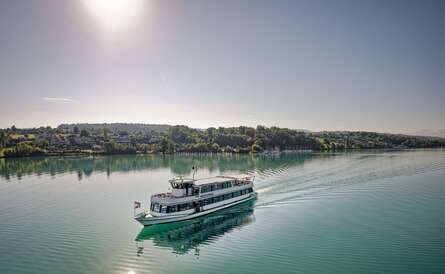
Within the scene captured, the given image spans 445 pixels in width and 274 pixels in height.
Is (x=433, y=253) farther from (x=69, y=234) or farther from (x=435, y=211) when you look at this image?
(x=69, y=234)

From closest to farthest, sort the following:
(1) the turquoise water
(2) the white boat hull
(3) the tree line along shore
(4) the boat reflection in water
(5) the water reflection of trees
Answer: (1) the turquoise water
(4) the boat reflection in water
(2) the white boat hull
(5) the water reflection of trees
(3) the tree line along shore

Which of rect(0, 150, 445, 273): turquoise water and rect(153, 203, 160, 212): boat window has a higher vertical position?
rect(153, 203, 160, 212): boat window

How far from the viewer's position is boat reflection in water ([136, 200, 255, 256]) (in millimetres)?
27812

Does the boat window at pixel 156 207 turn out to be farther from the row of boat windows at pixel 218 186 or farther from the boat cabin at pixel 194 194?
the row of boat windows at pixel 218 186

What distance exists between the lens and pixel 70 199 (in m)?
45.9

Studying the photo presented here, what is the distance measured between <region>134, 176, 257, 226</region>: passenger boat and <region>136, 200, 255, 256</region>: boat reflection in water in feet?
2.55

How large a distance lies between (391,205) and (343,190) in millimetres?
10076

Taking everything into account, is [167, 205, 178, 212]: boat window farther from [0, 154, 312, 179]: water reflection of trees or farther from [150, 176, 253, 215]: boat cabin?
[0, 154, 312, 179]: water reflection of trees

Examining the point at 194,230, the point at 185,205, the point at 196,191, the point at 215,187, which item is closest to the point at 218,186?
the point at 215,187

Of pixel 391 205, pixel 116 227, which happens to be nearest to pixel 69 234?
pixel 116 227

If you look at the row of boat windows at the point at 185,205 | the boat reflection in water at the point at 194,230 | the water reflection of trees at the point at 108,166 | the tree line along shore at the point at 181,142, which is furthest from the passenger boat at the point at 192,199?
the tree line along shore at the point at 181,142

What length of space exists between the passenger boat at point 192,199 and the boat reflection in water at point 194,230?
2.55 ft

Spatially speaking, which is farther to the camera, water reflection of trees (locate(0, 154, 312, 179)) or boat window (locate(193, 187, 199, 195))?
water reflection of trees (locate(0, 154, 312, 179))

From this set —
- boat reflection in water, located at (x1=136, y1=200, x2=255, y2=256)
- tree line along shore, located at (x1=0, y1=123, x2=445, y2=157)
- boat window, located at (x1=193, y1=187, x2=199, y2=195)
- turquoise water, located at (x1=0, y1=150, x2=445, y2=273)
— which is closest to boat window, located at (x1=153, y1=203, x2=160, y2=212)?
boat reflection in water, located at (x1=136, y1=200, x2=255, y2=256)
